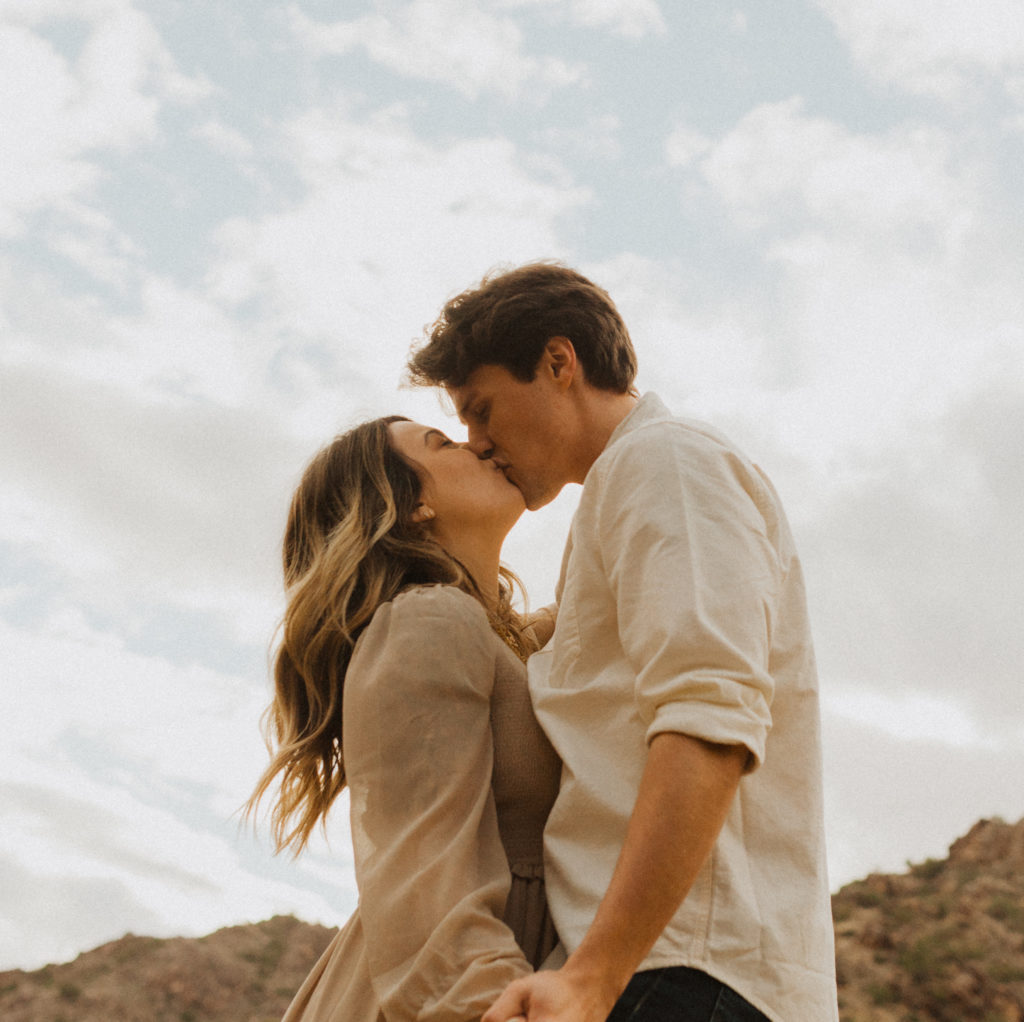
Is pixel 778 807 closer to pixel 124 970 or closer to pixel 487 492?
pixel 487 492

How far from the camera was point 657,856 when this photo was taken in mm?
2004

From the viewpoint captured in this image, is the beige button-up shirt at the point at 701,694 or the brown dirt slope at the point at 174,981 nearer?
the beige button-up shirt at the point at 701,694

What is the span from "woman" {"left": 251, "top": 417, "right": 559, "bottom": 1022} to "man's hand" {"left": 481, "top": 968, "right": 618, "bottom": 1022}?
26 cm

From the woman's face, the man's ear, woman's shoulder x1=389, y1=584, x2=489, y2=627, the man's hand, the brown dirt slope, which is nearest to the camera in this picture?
the man's hand

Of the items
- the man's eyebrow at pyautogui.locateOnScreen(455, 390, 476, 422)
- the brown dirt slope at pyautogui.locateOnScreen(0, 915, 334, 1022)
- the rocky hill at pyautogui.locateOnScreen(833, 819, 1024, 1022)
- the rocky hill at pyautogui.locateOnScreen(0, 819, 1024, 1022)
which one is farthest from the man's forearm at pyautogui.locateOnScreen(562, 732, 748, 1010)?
the brown dirt slope at pyautogui.locateOnScreen(0, 915, 334, 1022)

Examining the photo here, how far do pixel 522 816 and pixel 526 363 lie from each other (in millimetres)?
1359

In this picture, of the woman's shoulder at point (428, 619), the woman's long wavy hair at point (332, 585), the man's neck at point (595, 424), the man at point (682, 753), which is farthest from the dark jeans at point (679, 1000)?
the man's neck at point (595, 424)

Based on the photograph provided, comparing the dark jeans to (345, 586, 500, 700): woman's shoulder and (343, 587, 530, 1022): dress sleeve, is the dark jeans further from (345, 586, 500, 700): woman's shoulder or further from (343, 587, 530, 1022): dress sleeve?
(345, 586, 500, 700): woman's shoulder

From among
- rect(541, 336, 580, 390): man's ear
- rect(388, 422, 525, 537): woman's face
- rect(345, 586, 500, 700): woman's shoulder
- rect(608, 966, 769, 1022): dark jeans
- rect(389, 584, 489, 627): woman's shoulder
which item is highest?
rect(541, 336, 580, 390): man's ear

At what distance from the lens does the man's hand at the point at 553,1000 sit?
1945 millimetres

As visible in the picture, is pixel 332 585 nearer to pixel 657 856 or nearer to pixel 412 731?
pixel 412 731

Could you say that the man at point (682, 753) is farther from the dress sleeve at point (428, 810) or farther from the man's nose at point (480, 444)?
the man's nose at point (480, 444)

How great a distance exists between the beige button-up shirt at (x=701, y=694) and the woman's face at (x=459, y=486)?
3.05ft

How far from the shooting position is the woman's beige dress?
2350 millimetres
